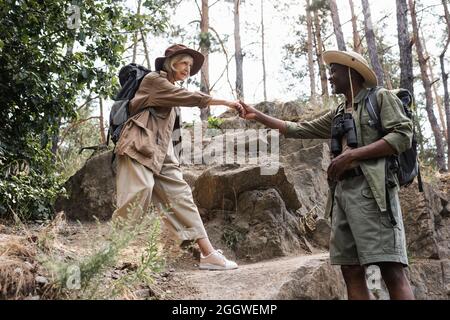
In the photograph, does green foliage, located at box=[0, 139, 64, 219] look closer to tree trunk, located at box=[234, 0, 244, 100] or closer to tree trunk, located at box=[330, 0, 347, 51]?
tree trunk, located at box=[330, 0, 347, 51]

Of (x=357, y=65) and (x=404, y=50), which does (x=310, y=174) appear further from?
(x=404, y=50)

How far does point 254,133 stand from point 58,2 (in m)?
3.77

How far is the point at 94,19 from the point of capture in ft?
20.9

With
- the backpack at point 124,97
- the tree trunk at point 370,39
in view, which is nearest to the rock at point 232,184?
the backpack at point 124,97

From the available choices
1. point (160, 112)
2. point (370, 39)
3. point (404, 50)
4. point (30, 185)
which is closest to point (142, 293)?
point (160, 112)

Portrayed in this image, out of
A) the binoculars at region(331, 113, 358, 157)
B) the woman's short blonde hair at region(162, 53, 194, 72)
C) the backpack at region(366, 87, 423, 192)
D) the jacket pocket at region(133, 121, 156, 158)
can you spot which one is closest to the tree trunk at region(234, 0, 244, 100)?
the woman's short blonde hair at region(162, 53, 194, 72)

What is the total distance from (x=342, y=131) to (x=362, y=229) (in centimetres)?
78

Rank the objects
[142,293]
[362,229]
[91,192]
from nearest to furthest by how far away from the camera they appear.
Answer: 1. [362,229]
2. [142,293]
3. [91,192]

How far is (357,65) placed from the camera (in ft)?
11.6

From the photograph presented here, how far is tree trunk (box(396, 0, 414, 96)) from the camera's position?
32.7 feet

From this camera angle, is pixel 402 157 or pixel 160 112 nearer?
pixel 402 157

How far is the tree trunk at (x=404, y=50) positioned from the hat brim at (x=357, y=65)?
275 inches

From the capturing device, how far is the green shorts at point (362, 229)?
299 cm

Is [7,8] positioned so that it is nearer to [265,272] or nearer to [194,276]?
[194,276]
